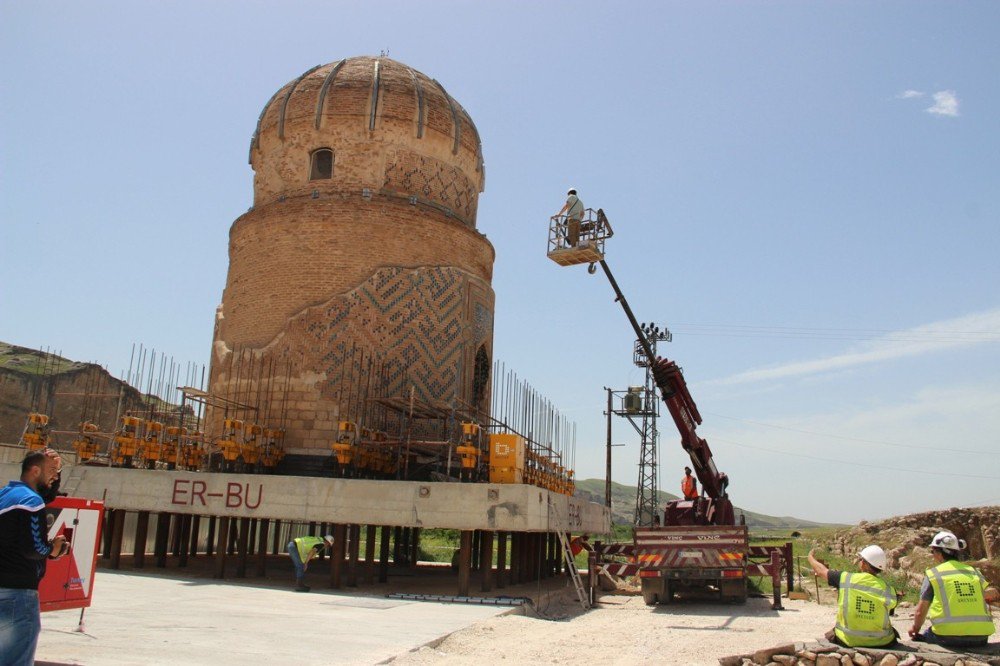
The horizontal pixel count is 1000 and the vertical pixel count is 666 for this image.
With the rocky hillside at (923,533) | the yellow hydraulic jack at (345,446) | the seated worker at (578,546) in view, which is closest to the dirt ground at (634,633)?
the seated worker at (578,546)

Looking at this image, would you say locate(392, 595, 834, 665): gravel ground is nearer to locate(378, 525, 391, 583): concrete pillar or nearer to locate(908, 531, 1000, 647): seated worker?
locate(908, 531, 1000, 647): seated worker

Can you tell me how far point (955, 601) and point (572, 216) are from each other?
8.90 meters

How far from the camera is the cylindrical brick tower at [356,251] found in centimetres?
1833

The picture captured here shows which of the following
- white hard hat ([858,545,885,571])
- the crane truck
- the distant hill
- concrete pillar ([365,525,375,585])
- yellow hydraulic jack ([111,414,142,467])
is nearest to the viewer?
white hard hat ([858,545,885,571])

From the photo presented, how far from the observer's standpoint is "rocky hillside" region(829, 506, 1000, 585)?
80.0 feet

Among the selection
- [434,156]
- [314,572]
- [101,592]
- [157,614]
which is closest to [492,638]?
[157,614]

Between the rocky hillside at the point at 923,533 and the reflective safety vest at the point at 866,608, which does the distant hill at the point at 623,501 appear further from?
the reflective safety vest at the point at 866,608

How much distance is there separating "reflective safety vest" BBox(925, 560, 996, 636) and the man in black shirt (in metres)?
6.03

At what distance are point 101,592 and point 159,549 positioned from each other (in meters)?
5.87

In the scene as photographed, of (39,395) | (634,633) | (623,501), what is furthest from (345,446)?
(623,501)

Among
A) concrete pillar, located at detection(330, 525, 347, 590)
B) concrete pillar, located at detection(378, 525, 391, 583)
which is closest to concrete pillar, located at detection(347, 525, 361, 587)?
concrete pillar, located at detection(330, 525, 347, 590)

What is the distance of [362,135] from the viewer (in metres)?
20.2

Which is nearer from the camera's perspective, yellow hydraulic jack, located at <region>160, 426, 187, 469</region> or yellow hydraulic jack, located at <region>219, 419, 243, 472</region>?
yellow hydraulic jack, located at <region>219, 419, 243, 472</region>

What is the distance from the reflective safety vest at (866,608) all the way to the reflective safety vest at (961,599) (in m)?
0.37
